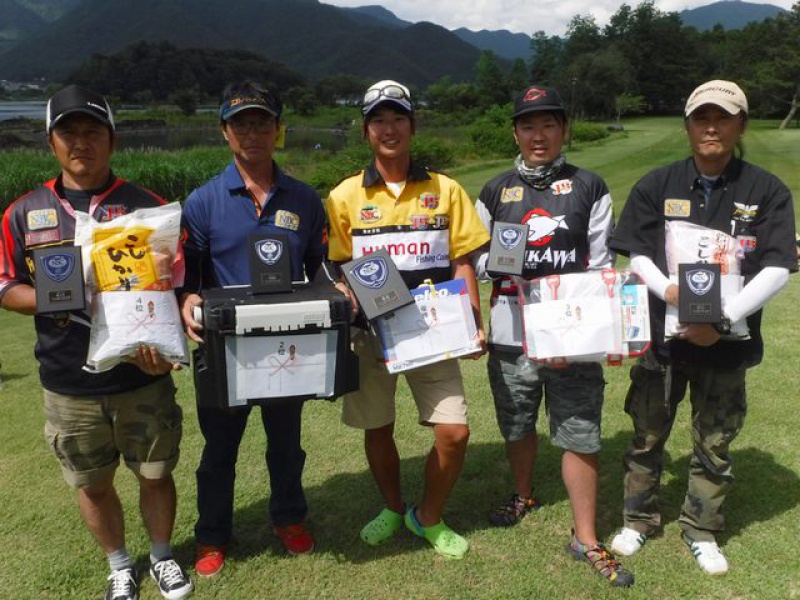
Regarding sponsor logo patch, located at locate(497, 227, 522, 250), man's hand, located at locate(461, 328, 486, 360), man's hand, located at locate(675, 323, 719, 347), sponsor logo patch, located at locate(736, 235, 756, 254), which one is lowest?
man's hand, located at locate(461, 328, 486, 360)

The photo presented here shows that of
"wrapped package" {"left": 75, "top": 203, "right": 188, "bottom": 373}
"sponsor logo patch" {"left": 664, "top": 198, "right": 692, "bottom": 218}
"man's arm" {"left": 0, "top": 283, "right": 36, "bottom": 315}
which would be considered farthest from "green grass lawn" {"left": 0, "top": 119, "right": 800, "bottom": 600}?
"sponsor logo patch" {"left": 664, "top": 198, "right": 692, "bottom": 218}

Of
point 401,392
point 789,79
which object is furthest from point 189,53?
point 401,392

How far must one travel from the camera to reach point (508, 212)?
298 centimetres

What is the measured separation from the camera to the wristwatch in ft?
8.41

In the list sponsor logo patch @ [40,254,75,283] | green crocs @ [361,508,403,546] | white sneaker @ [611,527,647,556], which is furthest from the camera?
green crocs @ [361,508,403,546]

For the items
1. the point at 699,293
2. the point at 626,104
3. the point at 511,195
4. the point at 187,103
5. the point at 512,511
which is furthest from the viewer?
the point at 187,103

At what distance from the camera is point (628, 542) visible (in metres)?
3.09

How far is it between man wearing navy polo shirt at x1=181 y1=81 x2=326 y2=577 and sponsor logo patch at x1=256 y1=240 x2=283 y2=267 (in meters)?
0.18

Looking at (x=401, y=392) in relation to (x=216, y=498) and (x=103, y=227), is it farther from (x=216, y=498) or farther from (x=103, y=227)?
(x=103, y=227)

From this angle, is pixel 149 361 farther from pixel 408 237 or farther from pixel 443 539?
pixel 443 539

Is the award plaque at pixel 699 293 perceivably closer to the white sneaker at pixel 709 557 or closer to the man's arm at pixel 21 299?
the white sneaker at pixel 709 557

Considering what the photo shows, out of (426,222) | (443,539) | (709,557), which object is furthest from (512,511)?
(426,222)

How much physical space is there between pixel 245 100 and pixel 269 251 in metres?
0.65

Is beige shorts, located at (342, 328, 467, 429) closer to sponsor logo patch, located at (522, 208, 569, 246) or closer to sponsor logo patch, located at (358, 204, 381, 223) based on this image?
sponsor logo patch, located at (358, 204, 381, 223)
